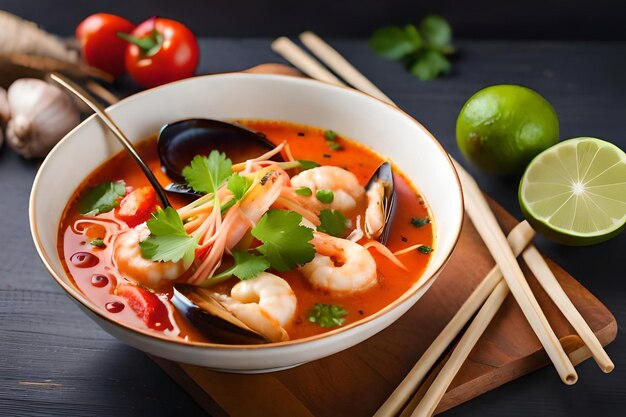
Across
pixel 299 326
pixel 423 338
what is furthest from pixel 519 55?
pixel 299 326

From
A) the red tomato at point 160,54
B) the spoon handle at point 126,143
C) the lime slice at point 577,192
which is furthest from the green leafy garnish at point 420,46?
the spoon handle at point 126,143

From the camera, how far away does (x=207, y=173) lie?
2.60 meters

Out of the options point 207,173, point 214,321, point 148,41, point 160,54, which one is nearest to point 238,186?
point 207,173

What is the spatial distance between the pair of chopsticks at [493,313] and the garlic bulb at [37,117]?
1.73 metres

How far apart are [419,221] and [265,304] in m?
0.75

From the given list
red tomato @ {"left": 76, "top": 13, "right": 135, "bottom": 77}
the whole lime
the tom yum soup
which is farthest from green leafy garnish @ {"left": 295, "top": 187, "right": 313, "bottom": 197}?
red tomato @ {"left": 76, "top": 13, "right": 135, "bottom": 77}

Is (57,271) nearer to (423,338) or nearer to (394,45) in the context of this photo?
(423,338)

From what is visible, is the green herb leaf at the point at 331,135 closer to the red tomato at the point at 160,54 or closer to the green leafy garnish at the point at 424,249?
the green leafy garnish at the point at 424,249

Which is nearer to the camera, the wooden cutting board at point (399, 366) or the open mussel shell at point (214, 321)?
the open mussel shell at point (214, 321)

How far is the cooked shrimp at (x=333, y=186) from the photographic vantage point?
2.63 meters

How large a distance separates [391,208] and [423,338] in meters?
0.45

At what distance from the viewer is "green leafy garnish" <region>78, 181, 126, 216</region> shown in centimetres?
267

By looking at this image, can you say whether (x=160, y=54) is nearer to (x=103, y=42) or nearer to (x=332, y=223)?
(x=103, y=42)

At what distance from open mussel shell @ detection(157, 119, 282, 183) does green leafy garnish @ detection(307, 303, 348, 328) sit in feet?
2.71
